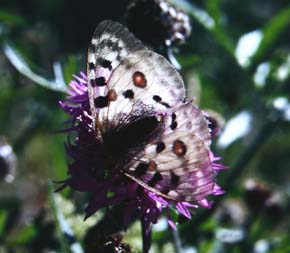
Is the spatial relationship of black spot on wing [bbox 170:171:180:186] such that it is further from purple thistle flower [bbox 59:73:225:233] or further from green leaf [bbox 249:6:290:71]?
green leaf [bbox 249:6:290:71]

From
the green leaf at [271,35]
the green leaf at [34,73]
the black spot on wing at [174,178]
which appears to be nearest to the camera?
the black spot on wing at [174,178]

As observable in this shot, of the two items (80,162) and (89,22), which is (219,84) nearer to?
(80,162)

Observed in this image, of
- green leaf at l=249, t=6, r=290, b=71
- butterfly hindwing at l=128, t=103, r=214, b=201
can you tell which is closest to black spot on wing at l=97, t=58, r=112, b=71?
butterfly hindwing at l=128, t=103, r=214, b=201

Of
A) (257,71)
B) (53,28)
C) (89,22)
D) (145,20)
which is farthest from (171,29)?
(89,22)

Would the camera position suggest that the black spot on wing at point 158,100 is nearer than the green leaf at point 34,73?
Yes

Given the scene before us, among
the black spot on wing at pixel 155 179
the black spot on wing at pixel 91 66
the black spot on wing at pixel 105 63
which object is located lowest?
the black spot on wing at pixel 155 179

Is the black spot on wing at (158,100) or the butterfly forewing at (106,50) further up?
the butterfly forewing at (106,50)

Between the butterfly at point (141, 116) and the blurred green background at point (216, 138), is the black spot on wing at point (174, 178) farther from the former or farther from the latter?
the blurred green background at point (216, 138)

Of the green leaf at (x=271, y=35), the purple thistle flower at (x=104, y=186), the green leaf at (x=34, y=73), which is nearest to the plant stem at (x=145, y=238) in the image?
the purple thistle flower at (x=104, y=186)
